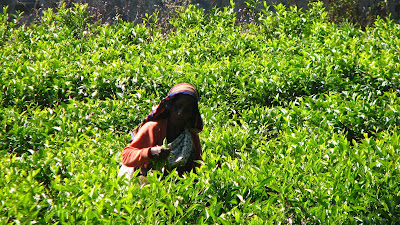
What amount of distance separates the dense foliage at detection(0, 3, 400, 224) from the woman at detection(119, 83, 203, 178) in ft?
0.60

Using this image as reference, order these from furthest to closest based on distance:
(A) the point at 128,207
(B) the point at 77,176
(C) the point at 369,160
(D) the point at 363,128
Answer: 1. (D) the point at 363,128
2. (C) the point at 369,160
3. (B) the point at 77,176
4. (A) the point at 128,207

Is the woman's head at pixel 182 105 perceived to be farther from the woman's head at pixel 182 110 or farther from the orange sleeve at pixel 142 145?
the orange sleeve at pixel 142 145

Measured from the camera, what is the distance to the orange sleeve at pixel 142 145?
3746mm

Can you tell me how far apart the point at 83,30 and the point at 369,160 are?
207 inches

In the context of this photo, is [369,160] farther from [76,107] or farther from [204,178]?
[76,107]

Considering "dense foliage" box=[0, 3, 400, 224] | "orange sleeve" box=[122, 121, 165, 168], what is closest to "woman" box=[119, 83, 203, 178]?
"orange sleeve" box=[122, 121, 165, 168]

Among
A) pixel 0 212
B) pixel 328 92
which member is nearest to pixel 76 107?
pixel 0 212

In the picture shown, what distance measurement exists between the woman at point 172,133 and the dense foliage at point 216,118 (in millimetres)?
184

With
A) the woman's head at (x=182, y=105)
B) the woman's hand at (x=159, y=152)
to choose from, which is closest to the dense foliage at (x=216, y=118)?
the woman's hand at (x=159, y=152)

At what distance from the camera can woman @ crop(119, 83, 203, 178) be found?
12.7 ft

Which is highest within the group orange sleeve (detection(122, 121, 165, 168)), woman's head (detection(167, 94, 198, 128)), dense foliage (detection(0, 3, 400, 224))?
woman's head (detection(167, 94, 198, 128))

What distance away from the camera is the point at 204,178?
3.80 m

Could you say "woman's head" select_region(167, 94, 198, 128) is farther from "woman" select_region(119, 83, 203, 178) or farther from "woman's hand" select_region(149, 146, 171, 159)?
"woman's hand" select_region(149, 146, 171, 159)

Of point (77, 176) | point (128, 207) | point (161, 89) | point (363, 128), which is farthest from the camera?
point (161, 89)
